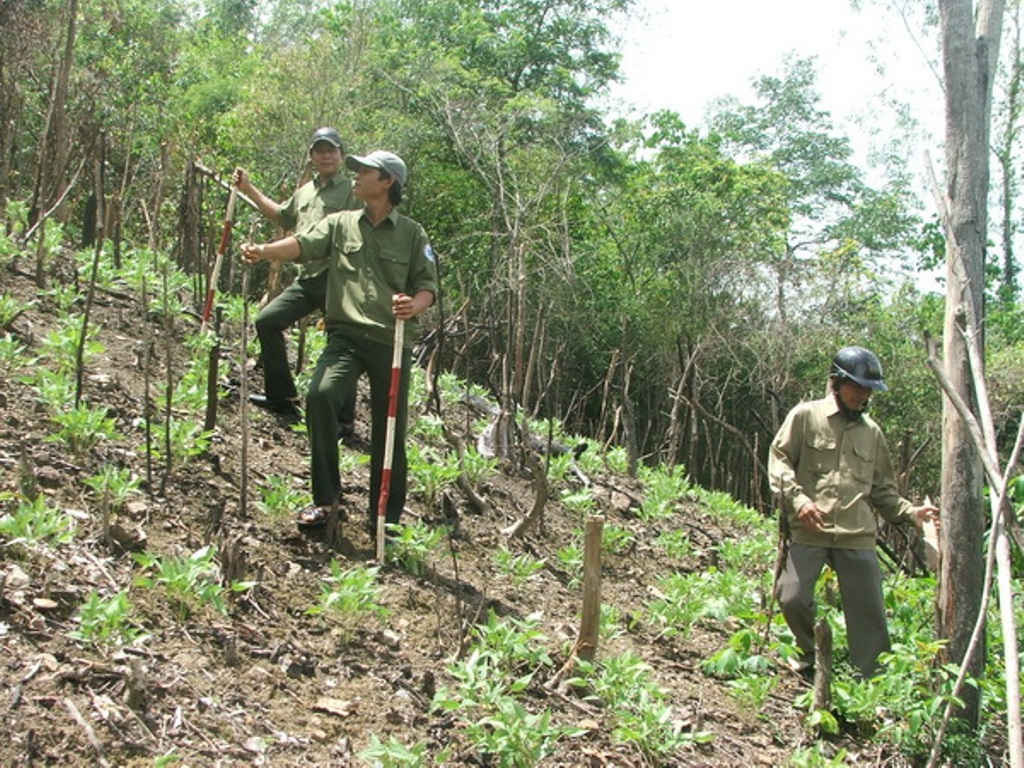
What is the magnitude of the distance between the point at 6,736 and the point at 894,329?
20.4 meters

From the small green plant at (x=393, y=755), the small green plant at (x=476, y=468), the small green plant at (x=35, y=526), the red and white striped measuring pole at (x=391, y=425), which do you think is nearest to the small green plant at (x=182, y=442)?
the red and white striped measuring pole at (x=391, y=425)

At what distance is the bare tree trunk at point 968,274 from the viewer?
4.16 m

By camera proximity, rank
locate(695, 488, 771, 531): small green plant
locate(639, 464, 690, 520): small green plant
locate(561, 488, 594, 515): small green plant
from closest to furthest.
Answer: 1. locate(561, 488, 594, 515): small green plant
2. locate(639, 464, 690, 520): small green plant
3. locate(695, 488, 771, 531): small green plant

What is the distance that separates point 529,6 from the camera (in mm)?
24297

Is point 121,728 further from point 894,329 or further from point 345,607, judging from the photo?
point 894,329

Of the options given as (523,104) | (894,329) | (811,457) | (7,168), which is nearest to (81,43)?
(523,104)

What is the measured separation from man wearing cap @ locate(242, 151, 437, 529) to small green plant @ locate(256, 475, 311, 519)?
0.17 metres

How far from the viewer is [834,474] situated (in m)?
4.94

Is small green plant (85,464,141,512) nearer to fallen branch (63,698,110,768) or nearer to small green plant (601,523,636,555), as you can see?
fallen branch (63,698,110,768)

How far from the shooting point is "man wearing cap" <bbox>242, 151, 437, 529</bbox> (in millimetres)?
4566

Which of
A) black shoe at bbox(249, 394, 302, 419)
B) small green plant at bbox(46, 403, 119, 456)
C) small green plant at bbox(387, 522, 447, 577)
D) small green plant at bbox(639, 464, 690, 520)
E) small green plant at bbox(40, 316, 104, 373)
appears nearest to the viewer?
small green plant at bbox(46, 403, 119, 456)

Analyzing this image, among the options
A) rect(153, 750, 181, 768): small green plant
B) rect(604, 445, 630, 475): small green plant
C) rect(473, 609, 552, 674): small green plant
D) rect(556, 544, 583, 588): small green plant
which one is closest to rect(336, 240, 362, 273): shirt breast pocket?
rect(473, 609, 552, 674): small green plant

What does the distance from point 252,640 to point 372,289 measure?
184cm

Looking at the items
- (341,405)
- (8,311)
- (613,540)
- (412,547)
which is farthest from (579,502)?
(8,311)
